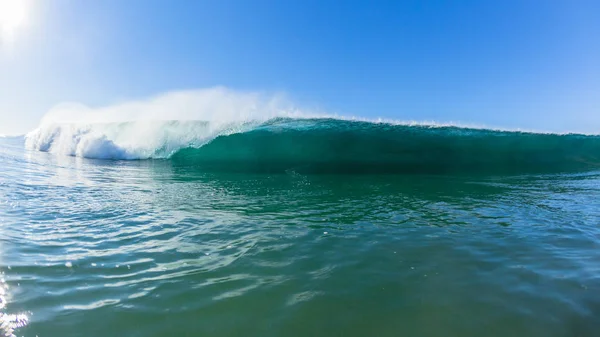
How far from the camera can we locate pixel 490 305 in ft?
8.03

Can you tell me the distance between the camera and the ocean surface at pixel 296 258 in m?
2.24

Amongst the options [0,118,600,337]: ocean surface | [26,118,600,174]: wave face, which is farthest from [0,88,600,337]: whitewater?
[26,118,600,174]: wave face

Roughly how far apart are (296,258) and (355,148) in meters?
11.9

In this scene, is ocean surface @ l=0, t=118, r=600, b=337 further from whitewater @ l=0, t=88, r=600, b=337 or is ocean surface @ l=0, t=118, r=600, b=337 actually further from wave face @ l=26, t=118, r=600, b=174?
wave face @ l=26, t=118, r=600, b=174

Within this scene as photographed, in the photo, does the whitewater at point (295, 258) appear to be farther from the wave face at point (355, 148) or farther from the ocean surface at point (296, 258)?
the wave face at point (355, 148)

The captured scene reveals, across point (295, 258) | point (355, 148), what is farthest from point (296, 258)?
→ point (355, 148)

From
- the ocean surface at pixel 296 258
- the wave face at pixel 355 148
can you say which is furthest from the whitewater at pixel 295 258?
the wave face at pixel 355 148

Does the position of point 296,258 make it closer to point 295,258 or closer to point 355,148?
point 295,258

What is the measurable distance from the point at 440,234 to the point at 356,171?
798 cm

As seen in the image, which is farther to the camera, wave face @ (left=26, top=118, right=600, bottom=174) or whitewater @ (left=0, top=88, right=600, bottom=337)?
wave face @ (left=26, top=118, right=600, bottom=174)

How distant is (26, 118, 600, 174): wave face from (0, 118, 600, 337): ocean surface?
518cm

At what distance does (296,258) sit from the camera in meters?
3.34

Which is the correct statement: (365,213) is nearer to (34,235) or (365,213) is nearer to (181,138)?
(34,235)

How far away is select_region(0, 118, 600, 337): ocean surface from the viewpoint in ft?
7.35
